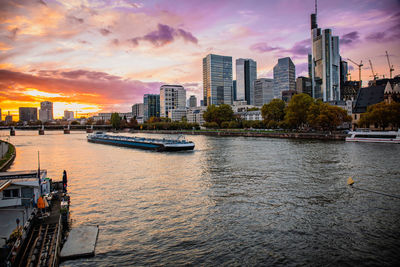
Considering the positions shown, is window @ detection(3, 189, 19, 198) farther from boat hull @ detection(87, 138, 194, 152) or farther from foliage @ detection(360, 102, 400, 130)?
foliage @ detection(360, 102, 400, 130)

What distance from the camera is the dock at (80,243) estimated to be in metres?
13.7

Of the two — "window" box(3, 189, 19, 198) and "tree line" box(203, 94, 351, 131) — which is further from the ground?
"tree line" box(203, 94, 351, 131)

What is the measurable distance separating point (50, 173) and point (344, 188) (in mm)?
35493

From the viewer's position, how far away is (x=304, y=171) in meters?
34.1

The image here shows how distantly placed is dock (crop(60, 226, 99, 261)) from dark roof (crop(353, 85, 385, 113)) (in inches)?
4791

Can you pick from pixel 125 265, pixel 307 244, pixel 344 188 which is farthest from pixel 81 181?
pixel 344 188

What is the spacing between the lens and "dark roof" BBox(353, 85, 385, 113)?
112m

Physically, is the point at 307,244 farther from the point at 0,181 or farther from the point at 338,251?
the point at 0,181

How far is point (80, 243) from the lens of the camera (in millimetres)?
14781

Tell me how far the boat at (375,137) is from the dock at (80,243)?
248 ft

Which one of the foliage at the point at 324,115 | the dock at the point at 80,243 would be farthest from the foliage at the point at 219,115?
the dock at the point at 80,243

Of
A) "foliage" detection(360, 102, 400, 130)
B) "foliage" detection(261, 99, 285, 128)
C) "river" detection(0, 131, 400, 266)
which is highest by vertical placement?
"foliage" detection(261, 99, 285, 128)

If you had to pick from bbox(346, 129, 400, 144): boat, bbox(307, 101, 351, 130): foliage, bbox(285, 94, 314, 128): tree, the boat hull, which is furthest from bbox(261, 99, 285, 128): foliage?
the boat hull

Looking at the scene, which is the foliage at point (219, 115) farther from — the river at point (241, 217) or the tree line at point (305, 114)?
the river at point (241, 217)
